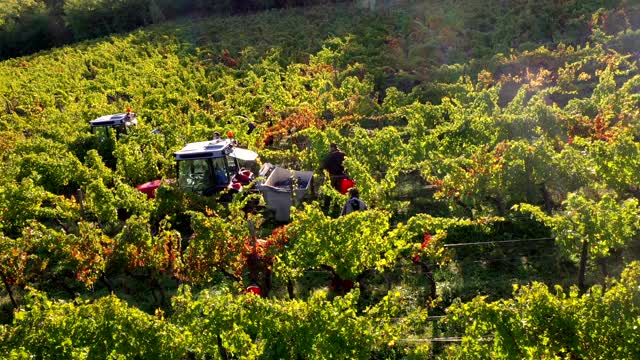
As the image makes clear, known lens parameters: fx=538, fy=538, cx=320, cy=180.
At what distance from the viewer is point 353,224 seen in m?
9.03

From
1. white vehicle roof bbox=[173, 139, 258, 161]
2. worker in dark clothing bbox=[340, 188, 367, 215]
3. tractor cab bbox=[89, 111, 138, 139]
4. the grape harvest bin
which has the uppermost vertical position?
white vehicle roof bbox=[173, 139, 258, 161]

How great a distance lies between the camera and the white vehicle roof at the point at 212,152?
1316 centimetres

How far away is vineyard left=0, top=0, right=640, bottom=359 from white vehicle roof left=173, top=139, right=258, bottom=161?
34.0 inches

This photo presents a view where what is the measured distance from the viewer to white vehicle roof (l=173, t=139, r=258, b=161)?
43.2ft

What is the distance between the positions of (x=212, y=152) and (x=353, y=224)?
17.7 ft

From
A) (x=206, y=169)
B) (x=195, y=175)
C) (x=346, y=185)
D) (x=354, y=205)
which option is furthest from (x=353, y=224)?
(x=195, y=175)

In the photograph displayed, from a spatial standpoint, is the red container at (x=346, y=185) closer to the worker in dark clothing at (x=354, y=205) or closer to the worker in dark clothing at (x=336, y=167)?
the worker in dark clothing at (x=336, y=167)

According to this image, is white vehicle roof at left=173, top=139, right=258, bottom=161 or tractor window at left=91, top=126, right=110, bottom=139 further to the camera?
tractor window at left=91, top=126, right=110, bottom=139

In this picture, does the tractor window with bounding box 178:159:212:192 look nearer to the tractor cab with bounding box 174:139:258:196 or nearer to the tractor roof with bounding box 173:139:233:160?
the tractor cab with bounding box 174:139:258:196

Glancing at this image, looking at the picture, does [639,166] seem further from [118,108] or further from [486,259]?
[118,108]

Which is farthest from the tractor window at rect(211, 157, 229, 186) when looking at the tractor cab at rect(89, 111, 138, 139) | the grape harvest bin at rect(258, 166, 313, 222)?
the tractor cab at rect(89, 111, 138, 139)

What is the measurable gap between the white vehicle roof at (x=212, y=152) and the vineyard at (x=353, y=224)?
0.86m

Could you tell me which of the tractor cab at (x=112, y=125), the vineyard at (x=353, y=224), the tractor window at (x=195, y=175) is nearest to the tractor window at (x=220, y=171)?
the tractor window at (x=195, y=175)

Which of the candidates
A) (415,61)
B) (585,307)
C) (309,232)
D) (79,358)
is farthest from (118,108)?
(585,307)
